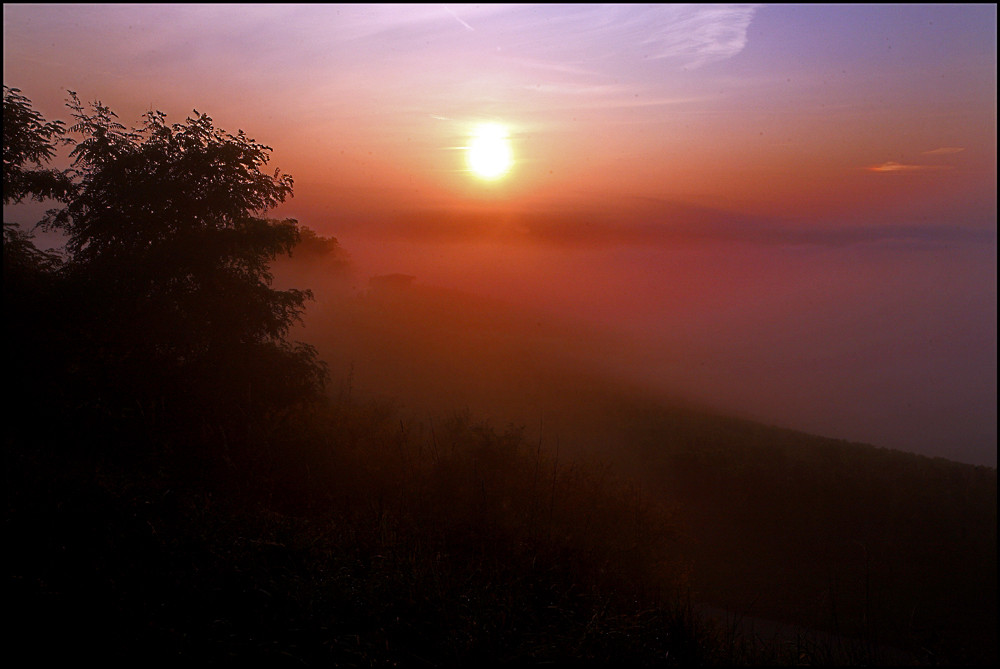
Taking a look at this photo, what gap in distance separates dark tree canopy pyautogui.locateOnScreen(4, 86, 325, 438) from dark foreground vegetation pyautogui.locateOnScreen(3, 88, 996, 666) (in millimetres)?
47

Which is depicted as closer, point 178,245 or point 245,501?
point 245,501

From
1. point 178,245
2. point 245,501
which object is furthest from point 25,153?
point 245,501

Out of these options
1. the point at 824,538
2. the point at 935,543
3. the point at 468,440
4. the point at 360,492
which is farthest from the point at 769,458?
the point at 360,492

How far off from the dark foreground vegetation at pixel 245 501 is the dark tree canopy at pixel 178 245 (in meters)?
0.05

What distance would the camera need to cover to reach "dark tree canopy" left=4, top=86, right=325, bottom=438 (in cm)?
1079

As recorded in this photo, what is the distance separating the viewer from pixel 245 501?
6020 millimetres

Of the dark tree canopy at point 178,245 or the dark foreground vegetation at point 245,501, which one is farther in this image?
the dark tree canopy at point 178,245

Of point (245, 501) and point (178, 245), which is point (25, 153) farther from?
point (245, 501)

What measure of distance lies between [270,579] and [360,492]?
3794mm

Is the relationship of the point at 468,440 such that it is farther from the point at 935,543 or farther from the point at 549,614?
the point at 935,543

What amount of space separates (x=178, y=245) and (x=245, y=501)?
790 cm

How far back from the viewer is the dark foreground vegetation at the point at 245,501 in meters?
3.28

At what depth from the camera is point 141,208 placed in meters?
11.6

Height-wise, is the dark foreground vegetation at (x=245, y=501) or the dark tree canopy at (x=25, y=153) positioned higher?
the dark tree canopy at (x=25, y=153)
